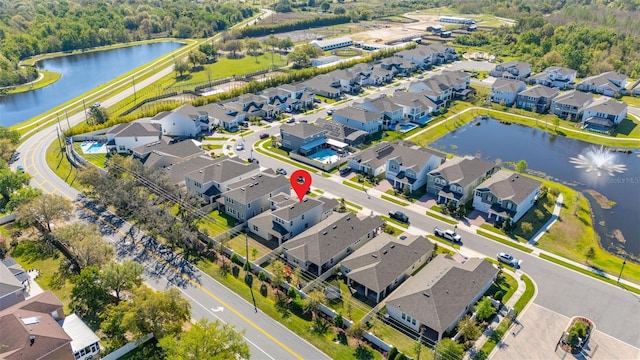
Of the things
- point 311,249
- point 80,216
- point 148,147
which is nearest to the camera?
point 311,249

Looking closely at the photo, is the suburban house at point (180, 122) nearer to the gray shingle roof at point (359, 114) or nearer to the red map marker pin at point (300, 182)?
the red map marker pin at point (300, 182)

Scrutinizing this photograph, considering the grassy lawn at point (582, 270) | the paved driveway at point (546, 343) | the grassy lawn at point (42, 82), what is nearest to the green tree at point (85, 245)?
the paved driveway at point (546, 343)

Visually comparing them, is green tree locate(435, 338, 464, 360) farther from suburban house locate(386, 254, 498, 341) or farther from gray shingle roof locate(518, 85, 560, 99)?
gray shingle roof locate(518, 85, 560, 99)

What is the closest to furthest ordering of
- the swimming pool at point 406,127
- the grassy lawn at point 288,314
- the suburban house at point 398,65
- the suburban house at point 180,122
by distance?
the grassy lawn at point 288,314 → the suburban house at point 180,122 → the swimming pool at point 406,127 → the suburban house at point 398,65

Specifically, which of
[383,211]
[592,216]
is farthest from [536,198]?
[383,211]

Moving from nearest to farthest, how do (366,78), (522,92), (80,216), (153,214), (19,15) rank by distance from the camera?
(153,214)
(80,216)
(522,92)
(366,78)
(19,15)

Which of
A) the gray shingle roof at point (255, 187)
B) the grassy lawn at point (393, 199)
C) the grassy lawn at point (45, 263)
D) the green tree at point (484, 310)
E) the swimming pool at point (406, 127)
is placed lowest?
the grassy lawn at point (45, 263)

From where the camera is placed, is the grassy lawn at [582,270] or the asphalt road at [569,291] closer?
the asphalt road at [569,291]

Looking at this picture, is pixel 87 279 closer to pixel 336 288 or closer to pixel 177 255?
pixel 177 255
